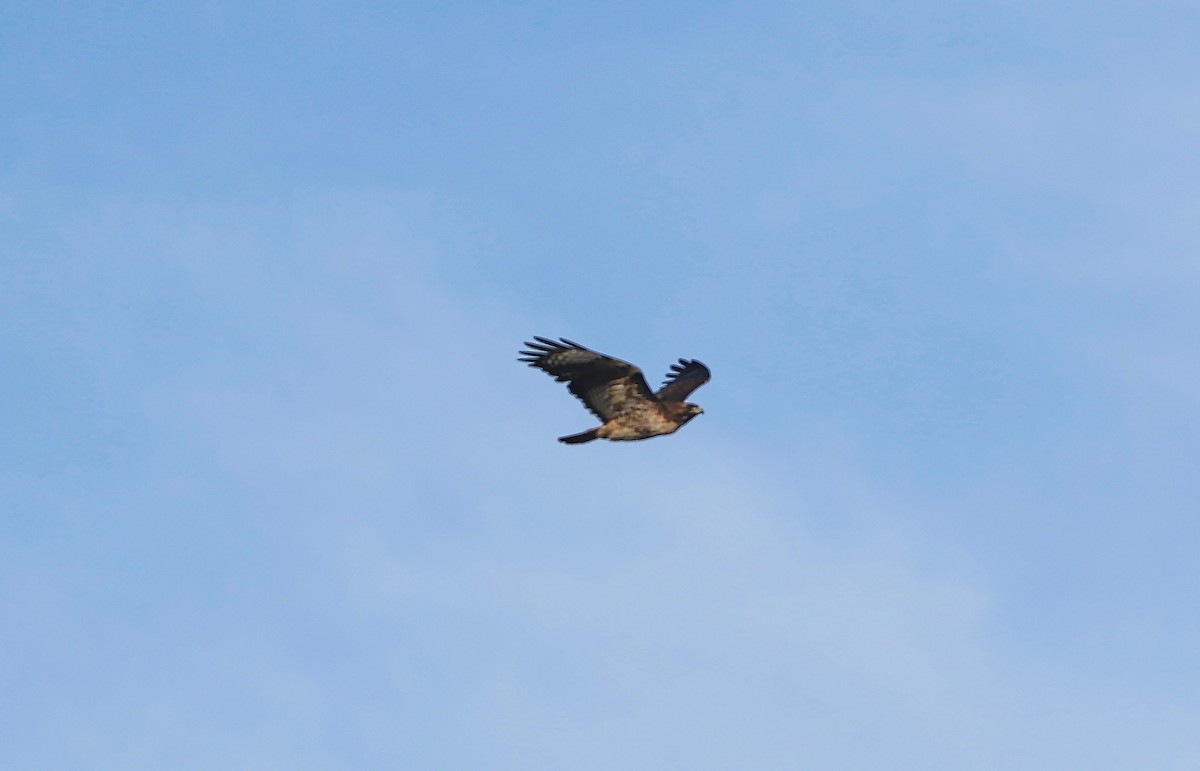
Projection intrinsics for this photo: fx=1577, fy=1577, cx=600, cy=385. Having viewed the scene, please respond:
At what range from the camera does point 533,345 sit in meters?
24.2

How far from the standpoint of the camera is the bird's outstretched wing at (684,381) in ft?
89.8

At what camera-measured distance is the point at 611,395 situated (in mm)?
25047

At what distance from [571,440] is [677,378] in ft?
14.6

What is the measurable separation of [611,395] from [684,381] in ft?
12.7

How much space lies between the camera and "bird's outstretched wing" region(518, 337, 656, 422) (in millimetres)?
24156

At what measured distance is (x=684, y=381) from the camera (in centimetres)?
2867

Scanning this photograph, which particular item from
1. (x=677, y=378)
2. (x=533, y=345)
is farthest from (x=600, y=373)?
(x=677, y=378)

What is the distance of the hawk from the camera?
2422 cm

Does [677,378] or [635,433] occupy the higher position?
[677,378]

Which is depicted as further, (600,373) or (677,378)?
(677,378)

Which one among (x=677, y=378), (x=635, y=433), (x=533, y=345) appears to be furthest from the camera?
(x=677, y=378)

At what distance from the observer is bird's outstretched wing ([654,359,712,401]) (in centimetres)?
2738

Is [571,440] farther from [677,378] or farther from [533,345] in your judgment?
[677,378]

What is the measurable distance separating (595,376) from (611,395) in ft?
1.68
